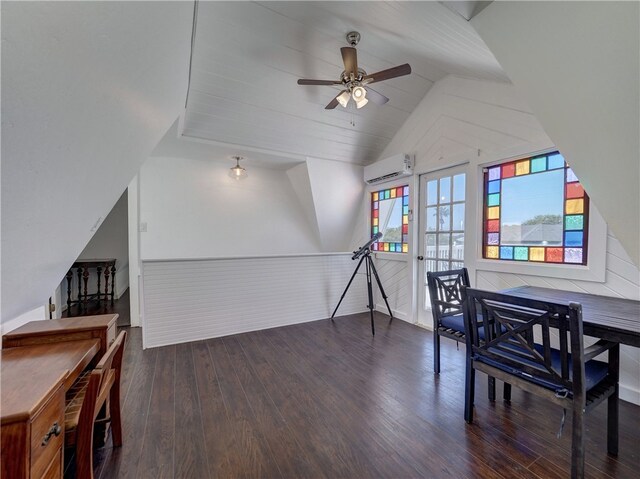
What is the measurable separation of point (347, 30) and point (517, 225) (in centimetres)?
242

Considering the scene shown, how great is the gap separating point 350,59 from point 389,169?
6.12 feet

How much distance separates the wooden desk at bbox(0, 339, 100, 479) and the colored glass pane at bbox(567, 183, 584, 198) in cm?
338

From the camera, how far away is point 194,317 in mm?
3135

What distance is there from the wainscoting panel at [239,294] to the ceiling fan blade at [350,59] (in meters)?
2.33

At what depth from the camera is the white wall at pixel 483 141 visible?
6.44 ft

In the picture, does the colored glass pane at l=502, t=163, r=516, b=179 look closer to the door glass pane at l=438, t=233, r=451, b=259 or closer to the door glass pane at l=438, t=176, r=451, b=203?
the door glass pane at l=438, t=176, r=451, b=203

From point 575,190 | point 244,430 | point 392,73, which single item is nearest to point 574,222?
point 575,190

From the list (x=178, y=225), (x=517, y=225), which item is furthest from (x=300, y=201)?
(x=517, y=225)

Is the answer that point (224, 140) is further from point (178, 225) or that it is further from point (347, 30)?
point (347, 30)

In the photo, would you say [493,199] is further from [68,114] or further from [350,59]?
[68,114]

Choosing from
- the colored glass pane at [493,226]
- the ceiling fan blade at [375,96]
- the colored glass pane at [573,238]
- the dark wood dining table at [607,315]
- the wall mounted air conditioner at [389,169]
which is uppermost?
the ceiling fan blade at [375,96]

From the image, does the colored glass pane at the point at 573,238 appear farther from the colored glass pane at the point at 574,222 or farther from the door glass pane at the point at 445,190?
the door glass pane at the point at 445,190

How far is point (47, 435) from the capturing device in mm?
922

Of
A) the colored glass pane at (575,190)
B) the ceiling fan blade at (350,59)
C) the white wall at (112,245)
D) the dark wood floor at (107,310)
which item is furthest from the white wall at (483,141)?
the white wall at (112,245)
